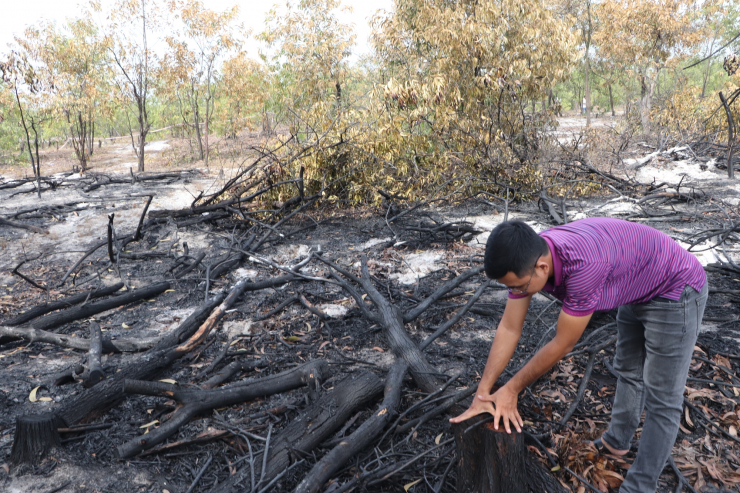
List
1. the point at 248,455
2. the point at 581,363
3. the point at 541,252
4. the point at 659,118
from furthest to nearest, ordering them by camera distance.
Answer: the point at 659,118
the point at 581,363
the point at 248,455
the point at 541,252

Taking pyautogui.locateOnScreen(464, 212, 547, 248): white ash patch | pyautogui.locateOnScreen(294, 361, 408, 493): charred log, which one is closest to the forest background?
pyautogui.locateOnScreen(464, 212, 547, 248): white ash patch

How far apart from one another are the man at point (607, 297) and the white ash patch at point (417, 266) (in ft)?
9.83

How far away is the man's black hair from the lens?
1.69 m

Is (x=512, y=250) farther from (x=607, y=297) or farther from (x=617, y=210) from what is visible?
(x=617, y=210)

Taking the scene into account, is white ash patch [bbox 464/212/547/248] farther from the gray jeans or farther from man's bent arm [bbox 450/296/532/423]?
man's bent arm [bbox 450/296/532/423]

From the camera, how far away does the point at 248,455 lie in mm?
2477

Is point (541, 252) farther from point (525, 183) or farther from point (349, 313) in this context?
point (525, 183)

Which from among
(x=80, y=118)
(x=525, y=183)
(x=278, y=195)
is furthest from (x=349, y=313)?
(x=80, y=118)

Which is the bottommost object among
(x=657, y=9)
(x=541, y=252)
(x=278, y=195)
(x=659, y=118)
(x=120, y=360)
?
(x=120, y=360)

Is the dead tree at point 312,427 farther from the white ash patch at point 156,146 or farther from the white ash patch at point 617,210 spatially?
the white ash patch at point 156,146

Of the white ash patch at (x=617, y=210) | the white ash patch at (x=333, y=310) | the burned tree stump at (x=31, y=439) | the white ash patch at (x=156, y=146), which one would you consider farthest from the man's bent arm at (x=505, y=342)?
the white ash patch at (x=156, y=146)

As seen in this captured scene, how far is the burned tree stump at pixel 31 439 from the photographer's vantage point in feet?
8.02

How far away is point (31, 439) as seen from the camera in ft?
8.07

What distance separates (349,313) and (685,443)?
2.64 m
